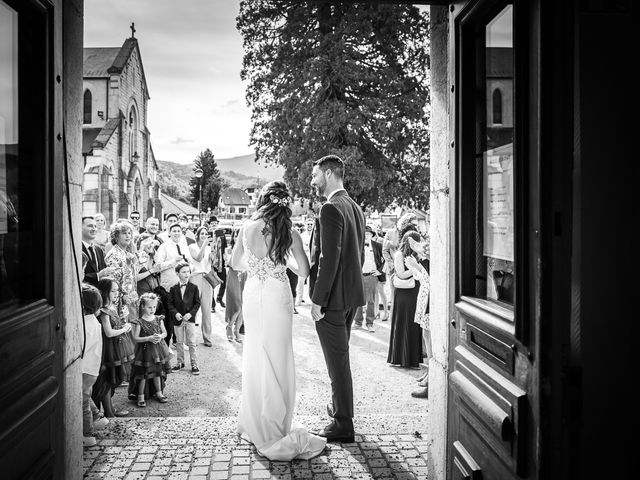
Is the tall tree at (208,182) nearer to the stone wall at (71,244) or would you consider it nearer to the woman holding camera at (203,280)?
the woman holding camera at (203,280)

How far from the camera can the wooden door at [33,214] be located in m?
2.33

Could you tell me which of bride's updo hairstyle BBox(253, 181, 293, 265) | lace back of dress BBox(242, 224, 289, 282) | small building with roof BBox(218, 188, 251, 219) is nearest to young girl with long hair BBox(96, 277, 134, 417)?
lace back of dress BBox(242, 224, 289, 282)

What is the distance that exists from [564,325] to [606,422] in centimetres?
46

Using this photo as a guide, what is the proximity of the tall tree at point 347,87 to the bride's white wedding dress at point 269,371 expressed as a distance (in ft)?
55.7

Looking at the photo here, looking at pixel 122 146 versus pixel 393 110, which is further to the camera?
pixel 122 146

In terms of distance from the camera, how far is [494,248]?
2.80 m

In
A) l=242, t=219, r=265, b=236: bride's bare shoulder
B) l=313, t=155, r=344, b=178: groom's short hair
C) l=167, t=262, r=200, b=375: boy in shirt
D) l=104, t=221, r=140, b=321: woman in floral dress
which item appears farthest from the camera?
l=167, t=262, r=200, b=375: boy in shirt

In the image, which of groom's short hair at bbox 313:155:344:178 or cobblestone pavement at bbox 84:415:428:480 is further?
groom's short hair at bbox 313:155:344:178

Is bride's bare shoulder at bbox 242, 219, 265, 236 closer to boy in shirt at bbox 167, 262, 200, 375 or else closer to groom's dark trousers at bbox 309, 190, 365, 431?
groom's dark trousers at bbox 309, 190, 365, 431

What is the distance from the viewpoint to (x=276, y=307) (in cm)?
477

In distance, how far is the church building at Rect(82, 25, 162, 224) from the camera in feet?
114

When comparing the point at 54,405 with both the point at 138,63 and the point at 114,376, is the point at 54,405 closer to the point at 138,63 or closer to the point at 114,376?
the point at 114,376

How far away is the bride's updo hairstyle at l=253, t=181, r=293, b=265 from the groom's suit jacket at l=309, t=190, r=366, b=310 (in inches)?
12.8

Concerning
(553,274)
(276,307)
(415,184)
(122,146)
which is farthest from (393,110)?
(122,146)
